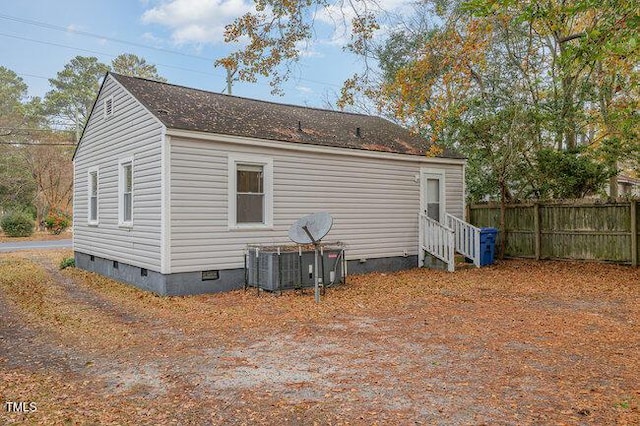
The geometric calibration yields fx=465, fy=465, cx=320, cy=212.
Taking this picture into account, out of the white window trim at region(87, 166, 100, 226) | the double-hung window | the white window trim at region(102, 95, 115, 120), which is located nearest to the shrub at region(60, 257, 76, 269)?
the white window trim at region(87, 166, 100, 226)

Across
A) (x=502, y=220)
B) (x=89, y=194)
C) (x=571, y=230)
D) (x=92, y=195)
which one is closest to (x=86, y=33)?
(x=89, y=194)

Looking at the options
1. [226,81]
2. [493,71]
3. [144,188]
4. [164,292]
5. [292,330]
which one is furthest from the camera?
[226,81]

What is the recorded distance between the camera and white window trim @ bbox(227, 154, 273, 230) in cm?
997

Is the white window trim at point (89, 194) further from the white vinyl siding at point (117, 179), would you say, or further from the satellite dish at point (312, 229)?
the satellite dish at point (312, 229)

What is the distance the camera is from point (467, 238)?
1322cm

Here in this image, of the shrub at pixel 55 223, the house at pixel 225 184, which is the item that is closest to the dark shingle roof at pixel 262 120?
the house at pixel 225 184

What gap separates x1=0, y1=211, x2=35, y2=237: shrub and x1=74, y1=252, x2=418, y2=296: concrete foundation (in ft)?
57.6

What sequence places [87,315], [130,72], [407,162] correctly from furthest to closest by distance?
1. [130,72]
2. [407,162]
3. [87,315]

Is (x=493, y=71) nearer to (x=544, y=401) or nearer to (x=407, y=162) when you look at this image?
(x=407, y=162)

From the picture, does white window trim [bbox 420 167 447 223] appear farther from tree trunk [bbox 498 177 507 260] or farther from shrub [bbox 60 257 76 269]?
shrub [bbox 60 257 76 269]

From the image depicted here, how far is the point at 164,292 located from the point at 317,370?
209 inches

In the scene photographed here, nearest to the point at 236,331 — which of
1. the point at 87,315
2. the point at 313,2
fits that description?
the point at 87,315

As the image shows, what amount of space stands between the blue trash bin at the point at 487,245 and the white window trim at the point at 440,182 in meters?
1.23

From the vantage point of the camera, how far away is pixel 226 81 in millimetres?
24906
